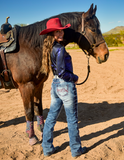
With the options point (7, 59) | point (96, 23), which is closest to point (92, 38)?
point (96, 23)

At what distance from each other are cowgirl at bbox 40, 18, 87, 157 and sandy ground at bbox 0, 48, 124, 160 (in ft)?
1.51

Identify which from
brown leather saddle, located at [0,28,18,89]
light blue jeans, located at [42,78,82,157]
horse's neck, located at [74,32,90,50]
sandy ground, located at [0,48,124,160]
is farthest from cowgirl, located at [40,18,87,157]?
brown leather saddle, located at [0,28,18,89]

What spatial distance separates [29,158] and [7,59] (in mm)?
1790

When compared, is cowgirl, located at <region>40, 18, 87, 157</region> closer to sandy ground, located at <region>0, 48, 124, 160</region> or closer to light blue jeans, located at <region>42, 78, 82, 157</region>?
light blue jeans, located at <region>42, 78, 82, 157</region>

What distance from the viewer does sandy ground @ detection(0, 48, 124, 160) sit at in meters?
2.53

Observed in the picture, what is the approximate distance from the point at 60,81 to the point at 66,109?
0.44 metres

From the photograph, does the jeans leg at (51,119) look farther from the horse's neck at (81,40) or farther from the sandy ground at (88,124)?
the horse's neck at (81,40)

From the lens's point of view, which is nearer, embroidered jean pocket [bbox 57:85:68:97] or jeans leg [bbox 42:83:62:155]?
embroidered jean pocket [bbox 57:85:68:97]

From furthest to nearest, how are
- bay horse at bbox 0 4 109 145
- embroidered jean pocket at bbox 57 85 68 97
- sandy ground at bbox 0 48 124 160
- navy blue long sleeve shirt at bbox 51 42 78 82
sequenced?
bay horse at bbox 0 4 109 145
sandy ground at bbox 0 48 124 160
embroidered jean pocket at bbox 57 85 68 97
navy blue long sleeve shirt at bbox 51 42 78 82

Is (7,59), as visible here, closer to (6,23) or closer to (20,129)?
(6,23)

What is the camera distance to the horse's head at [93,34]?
8.88 feet

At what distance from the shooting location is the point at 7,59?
2.79 meters

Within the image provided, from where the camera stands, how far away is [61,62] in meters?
2.02

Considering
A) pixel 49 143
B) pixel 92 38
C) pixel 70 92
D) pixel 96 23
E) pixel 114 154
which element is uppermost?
pixel 96 23
